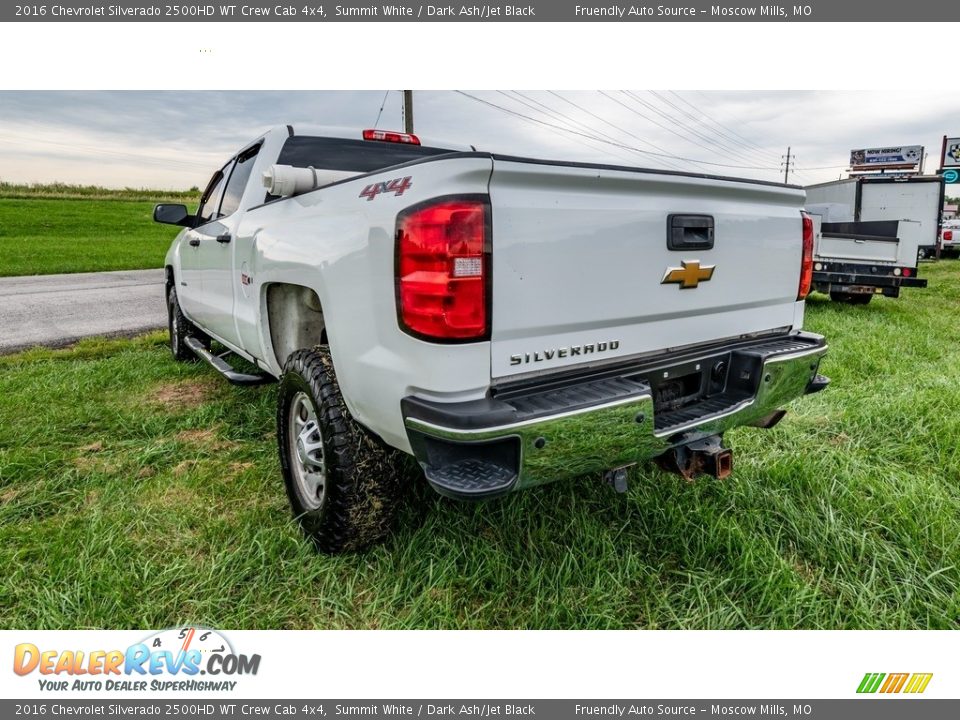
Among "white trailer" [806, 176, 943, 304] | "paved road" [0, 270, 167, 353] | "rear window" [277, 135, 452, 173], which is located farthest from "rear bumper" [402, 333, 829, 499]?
"white trailer" [806, 176, 943, 304]

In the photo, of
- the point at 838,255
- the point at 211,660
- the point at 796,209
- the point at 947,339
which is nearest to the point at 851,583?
the point at 796,209

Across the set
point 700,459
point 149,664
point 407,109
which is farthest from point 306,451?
point 407,109

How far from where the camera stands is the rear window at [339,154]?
357 cm

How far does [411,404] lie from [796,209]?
213 centimetres

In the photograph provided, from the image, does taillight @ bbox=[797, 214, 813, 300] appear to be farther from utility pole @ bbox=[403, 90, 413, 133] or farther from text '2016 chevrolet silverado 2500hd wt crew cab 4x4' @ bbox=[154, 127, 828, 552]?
utility pole @ bbox=[403, 90, 413, 133]

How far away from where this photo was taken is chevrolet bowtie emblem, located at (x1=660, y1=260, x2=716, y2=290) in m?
2.34

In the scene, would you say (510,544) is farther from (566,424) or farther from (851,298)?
(851,298)

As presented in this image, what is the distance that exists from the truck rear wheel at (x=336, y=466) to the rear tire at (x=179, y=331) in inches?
131

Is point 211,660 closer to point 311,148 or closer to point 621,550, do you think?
point 621,550

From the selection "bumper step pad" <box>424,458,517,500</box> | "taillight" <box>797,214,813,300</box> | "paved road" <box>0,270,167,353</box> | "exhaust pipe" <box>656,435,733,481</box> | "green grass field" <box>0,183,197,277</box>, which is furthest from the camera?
"green grass field" <box>0,183,197,277</box>

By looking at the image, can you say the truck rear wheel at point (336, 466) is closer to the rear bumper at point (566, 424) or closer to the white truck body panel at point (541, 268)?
the white truck body panel at point (541, 268)

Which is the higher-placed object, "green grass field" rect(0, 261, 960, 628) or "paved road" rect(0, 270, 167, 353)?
"paved road" rect(0, 270, 167, 353)

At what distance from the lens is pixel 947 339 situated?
6.66 m

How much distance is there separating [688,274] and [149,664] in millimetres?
2357
